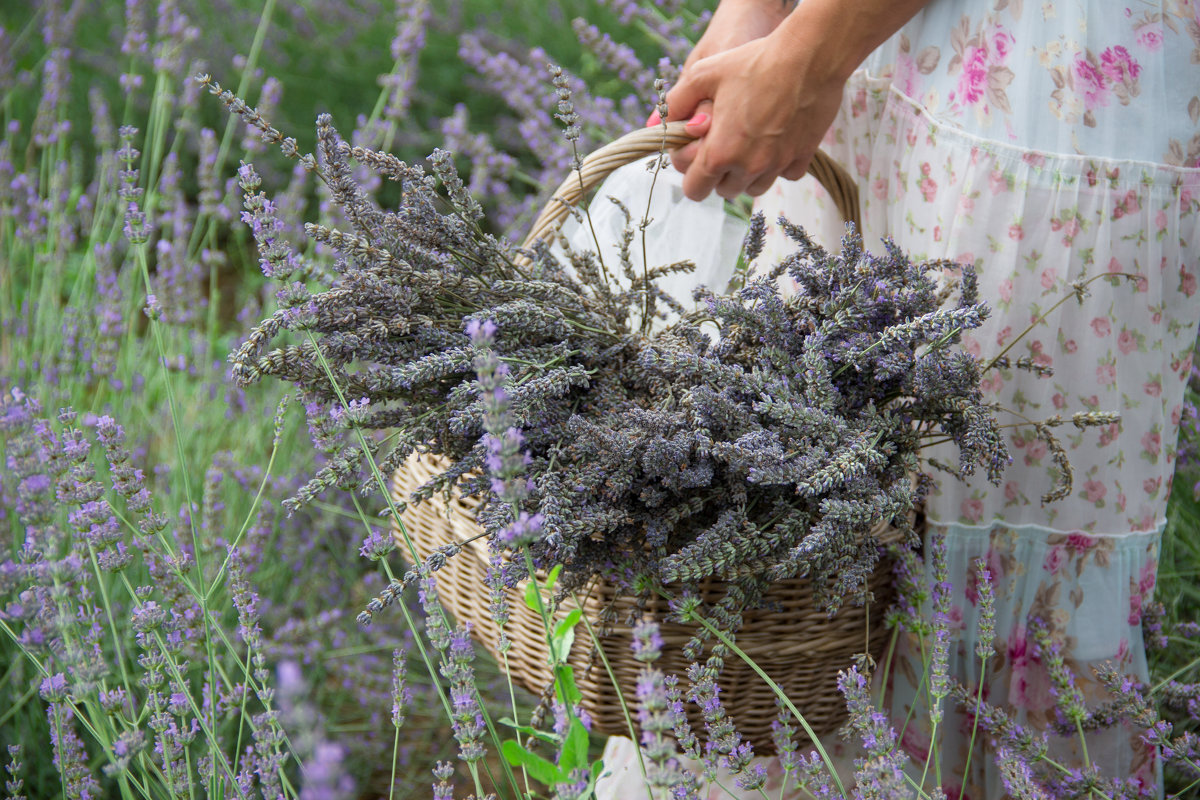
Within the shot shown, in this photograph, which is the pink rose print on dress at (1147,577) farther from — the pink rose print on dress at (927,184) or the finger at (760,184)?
the finger at (760,184)

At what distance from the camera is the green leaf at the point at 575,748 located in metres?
0.64

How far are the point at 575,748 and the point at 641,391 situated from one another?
0.45 metres

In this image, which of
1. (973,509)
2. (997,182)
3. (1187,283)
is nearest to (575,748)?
(973,509)

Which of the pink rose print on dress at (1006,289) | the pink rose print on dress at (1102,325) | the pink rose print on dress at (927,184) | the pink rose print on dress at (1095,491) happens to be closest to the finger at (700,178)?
the pink rose print on dress at (927,184)

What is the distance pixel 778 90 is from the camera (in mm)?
1023

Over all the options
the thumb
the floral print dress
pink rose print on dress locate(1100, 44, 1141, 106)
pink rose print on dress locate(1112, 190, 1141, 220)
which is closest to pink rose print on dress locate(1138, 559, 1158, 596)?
the floral print dress

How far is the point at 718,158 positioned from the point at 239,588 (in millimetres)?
692

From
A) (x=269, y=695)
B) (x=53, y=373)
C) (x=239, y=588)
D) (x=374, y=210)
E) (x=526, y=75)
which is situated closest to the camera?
(x=269, y=695)

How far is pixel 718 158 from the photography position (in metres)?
1.08

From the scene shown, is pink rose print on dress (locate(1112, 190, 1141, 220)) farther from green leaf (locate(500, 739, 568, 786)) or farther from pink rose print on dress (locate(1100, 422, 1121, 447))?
green leaf (locate(500, 739, 568, 786))

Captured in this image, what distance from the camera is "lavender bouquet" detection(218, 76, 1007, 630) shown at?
31.9 inches

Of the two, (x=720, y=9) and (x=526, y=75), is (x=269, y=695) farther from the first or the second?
(x=526, y=75)

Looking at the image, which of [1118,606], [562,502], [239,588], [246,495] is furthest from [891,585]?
[246,495]

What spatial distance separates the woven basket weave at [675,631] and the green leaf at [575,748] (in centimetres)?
26
